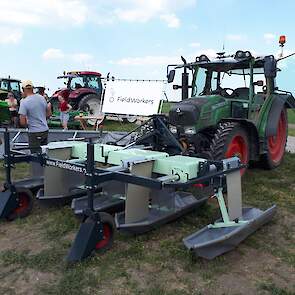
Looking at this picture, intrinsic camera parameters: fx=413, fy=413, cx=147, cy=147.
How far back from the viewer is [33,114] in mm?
5562

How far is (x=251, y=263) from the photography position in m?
3.48

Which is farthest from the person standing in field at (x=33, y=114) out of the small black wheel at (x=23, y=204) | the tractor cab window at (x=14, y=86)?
the tractor cab window at (x=14, y=86)

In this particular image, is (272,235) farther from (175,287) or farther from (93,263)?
(93,263)

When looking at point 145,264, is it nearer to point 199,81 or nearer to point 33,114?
point 33,114

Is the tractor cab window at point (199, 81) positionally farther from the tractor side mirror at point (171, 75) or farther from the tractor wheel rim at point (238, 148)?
the tractor wheel rim at point (238, 148)

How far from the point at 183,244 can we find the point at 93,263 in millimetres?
876

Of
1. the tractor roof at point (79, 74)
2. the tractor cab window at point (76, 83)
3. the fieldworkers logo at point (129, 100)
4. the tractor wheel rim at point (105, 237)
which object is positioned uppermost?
the tractor roof at point (79, 74)

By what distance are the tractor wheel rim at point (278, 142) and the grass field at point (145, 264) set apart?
269cm

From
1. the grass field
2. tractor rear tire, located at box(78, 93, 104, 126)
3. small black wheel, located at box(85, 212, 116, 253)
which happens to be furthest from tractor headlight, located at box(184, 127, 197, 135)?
tractor rear tire, located at box(78, 93, 104, 126)

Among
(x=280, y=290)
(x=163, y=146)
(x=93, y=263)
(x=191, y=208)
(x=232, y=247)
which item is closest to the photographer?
(x=280, y=290)

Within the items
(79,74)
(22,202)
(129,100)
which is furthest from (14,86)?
(22,202)

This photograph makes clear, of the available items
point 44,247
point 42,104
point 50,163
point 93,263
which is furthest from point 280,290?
point 42,104

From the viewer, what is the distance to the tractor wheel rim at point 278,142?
23.2 ft

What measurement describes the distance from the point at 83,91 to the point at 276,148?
9658 millimetres
